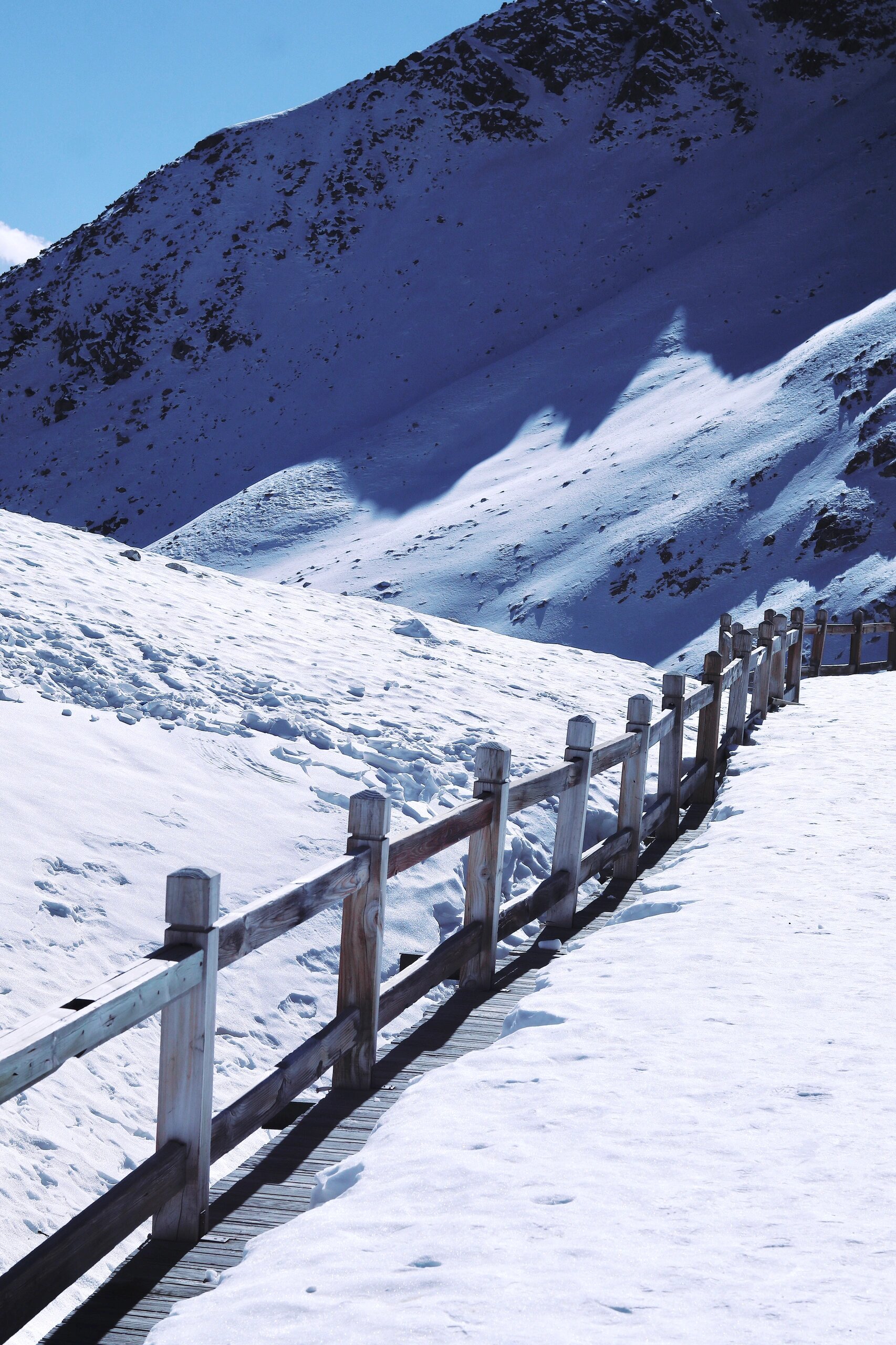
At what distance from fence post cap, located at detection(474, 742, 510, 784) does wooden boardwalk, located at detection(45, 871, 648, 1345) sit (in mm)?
1061

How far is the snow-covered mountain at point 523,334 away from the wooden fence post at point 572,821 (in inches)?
800

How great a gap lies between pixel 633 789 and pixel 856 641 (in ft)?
51.0

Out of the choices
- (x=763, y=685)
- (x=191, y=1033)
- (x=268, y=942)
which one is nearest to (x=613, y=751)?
(x=268, y=942)

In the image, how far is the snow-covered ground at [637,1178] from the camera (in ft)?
7.71

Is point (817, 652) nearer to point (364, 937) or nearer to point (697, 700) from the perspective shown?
point (697, 700)

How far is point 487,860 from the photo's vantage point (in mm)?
5391

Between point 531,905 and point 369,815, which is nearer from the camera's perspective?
point 369,815

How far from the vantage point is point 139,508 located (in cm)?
5200

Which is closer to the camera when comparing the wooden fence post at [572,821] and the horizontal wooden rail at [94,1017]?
the horizontal wooden rail at [94,1017]

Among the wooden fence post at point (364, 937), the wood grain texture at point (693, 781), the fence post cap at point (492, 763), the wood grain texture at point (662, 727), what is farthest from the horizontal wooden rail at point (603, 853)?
the wooden fence post at point (364, 937)

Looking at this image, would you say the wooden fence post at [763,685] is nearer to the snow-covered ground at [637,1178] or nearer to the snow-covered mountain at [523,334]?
the snow-covered ground at [637,1178]

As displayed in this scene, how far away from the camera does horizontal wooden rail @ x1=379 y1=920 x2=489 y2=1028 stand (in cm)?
456

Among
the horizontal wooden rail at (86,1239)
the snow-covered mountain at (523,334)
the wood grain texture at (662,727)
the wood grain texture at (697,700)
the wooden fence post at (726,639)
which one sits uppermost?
the snow-covered mountain at (523,334)

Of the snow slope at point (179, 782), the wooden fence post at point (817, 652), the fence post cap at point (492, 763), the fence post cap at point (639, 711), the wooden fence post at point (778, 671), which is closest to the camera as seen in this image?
the snow slope at point (179, 782)
